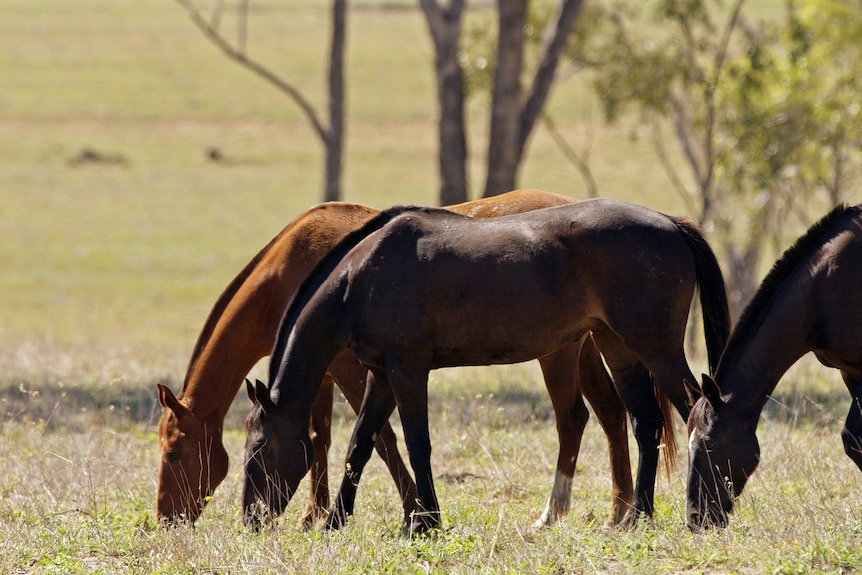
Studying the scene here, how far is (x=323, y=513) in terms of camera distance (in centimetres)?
699

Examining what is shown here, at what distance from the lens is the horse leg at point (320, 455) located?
6.96m

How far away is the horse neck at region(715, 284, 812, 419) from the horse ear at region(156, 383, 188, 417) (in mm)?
3118

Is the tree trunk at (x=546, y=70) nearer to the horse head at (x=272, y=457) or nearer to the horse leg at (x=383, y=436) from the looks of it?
the horse leg at (x=383, y=436)

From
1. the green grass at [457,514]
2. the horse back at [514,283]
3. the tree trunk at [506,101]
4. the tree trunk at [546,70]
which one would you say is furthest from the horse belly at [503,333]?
the tree trunk at [546,70]

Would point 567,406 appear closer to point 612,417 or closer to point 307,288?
point 612,417

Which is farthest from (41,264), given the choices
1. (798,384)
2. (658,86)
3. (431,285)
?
(431,285)

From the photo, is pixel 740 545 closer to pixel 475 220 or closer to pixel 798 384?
pixel 475 220

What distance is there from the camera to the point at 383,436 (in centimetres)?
681

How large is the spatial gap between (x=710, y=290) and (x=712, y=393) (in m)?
0.84

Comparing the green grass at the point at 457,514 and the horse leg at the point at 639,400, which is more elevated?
the horse leg at the point at 639,400

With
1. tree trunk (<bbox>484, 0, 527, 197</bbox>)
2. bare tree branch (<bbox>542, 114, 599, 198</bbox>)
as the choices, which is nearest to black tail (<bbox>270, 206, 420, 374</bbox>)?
tree trunk (<bbox>484, 0, 527, 197</bbox>)

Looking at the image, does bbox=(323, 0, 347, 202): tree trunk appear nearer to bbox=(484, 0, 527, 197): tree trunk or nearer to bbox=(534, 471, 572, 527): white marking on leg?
bbox=(484, 0, 527, 197): tree trunk

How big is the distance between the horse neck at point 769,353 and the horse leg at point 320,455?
8.15ft

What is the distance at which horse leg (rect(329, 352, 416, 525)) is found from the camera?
21.7ft
